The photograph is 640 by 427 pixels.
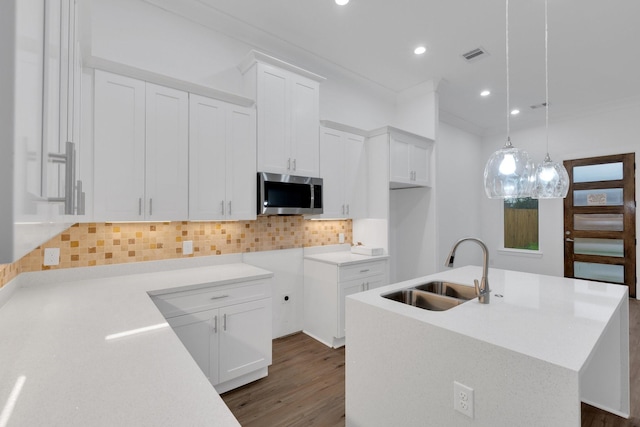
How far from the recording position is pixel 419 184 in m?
3.87

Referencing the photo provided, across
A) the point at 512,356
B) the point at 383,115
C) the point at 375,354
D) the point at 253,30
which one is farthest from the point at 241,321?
the point at 383,115

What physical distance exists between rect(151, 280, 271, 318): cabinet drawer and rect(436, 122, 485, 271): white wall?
11.8ft

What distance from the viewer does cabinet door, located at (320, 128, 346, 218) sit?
10.6 feet

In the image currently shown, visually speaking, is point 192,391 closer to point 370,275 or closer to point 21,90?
point 21,90

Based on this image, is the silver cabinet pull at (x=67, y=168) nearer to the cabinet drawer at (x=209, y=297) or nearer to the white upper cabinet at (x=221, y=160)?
the cabinet drawer at (x=209, y=297)

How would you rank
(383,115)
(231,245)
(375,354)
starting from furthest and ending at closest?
(383,115), (231,245), (375,354)

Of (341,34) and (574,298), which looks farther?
(341,34)

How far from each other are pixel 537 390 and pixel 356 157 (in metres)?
2.81

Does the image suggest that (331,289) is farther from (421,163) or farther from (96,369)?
(96,369)

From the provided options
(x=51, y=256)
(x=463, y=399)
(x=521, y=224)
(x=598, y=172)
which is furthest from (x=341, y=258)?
(x=598, y=172)

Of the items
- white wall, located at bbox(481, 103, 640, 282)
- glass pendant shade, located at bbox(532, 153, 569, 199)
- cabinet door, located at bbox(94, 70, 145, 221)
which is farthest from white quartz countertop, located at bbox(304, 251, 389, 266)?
white wall, located at bbox(481, 103, 640, 282)

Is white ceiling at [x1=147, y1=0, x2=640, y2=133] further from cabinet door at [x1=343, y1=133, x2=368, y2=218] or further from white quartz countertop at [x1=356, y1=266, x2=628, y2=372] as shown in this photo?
white quartz countertop at [x1=356, y1=266, x2=628, y2=372]

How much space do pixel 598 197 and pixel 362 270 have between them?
4.67 metres

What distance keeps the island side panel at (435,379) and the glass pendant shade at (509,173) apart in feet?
3.76
